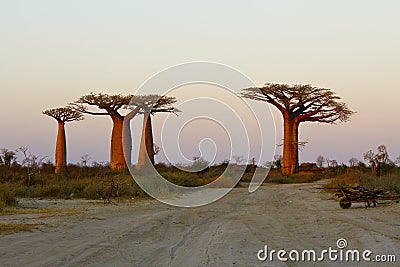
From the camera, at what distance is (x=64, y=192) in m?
19.5

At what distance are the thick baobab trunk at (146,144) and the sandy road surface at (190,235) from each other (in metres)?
18.4

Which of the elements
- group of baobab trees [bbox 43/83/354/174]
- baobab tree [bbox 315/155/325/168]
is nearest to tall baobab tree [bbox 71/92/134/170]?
group of baobab trees [bbox 43/83/354/174]

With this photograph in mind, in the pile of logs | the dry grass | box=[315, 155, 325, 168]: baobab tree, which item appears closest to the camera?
the dry grass

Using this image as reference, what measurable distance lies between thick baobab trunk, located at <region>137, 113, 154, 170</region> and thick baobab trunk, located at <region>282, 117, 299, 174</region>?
8.76m

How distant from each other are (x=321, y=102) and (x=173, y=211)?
23.8m

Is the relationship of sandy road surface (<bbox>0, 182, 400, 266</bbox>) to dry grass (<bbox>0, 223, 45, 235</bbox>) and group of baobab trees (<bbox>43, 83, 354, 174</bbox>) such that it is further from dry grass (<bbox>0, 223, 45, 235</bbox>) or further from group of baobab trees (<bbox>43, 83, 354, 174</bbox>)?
group of baobab trees (<bbox>43, 83, 354, 174</bbox>)

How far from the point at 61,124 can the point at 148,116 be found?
8378 mm

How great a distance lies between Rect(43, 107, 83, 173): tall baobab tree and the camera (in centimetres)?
3734

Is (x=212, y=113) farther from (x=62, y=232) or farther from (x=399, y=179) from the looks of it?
(x=62, y=232)

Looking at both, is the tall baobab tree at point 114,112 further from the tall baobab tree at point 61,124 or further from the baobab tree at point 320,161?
the baobab tree at point 320,161

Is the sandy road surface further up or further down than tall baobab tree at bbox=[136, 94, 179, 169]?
further down

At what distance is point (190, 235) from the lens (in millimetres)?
9516

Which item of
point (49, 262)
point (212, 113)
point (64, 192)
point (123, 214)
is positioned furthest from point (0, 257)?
point (64, 192)

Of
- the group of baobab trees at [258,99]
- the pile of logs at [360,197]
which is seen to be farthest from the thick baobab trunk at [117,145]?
the pile of logs at [360,197]
